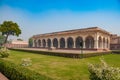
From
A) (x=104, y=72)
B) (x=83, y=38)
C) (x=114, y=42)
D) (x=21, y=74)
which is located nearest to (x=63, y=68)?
(x=21, y=74)

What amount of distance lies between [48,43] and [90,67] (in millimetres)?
58411

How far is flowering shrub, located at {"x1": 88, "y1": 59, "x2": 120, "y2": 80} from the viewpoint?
6098 millimetres

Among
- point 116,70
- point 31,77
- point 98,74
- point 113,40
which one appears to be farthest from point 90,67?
point 113,40

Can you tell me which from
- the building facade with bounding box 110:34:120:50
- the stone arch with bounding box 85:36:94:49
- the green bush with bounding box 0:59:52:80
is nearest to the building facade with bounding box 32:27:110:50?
the stone arch with bounding box 85:36:94:49

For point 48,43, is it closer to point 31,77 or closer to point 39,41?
point 39,41

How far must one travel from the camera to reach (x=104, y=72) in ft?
20.8

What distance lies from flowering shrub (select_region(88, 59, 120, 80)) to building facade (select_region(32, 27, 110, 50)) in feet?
110

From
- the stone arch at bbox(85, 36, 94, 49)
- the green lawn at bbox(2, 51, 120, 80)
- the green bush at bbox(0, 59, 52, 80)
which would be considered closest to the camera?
the green bush at bbox(0, 59, 52, 80)

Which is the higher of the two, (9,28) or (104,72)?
(9,28)

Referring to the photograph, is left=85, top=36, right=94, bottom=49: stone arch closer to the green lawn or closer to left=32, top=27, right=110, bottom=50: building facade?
left=32, top=27, right=110, bottom=50: building facade

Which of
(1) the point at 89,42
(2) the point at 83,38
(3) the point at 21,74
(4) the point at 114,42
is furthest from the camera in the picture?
(4) the point at 114,42

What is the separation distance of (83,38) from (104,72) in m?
39.7

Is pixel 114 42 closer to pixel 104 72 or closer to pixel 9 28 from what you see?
pixel 9 28

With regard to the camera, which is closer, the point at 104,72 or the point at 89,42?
the point at 104,72
